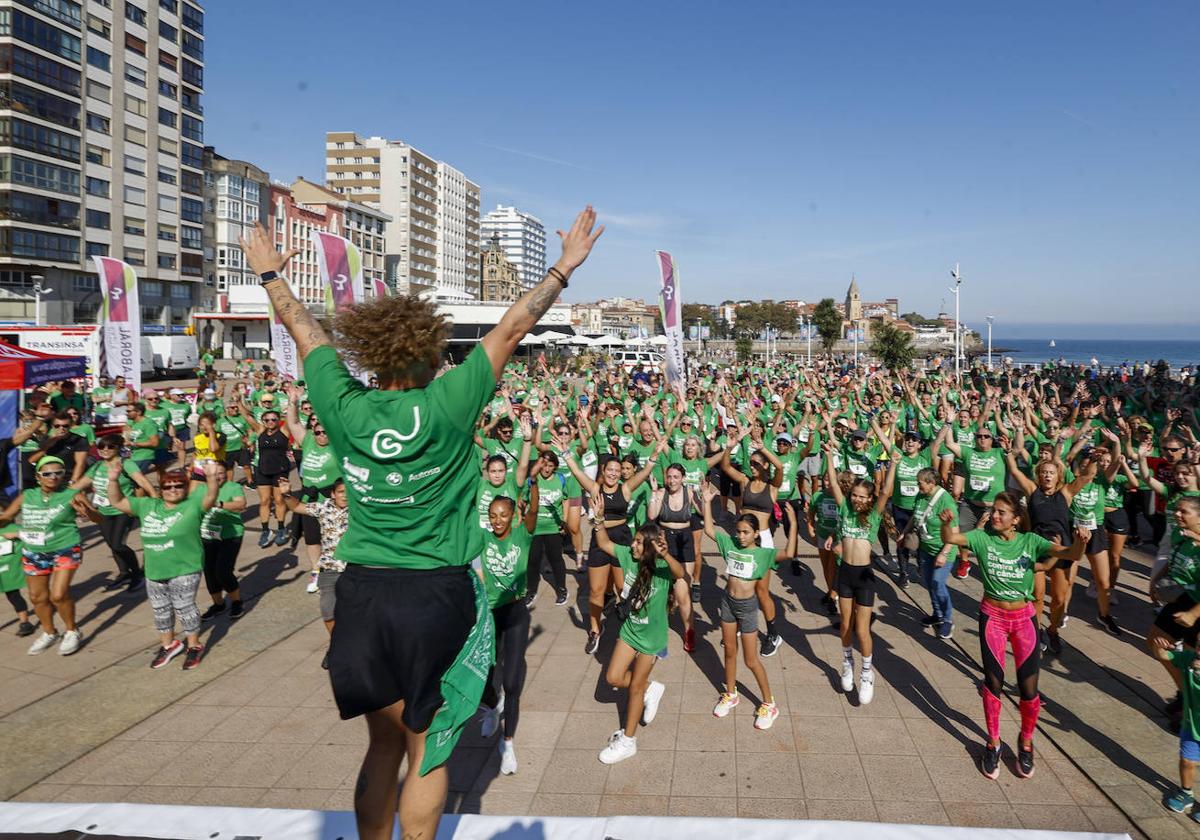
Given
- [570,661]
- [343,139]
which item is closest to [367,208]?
[343,139]

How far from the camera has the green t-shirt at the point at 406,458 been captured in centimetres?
226

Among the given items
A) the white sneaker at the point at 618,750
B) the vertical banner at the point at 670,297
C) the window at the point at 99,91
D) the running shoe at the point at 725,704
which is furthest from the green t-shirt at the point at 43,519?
the window at the point at 99,91

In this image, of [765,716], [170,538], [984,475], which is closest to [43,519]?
[170,538]

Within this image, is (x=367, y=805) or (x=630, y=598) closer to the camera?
(x=367, y=805)

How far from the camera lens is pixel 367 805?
2.45m

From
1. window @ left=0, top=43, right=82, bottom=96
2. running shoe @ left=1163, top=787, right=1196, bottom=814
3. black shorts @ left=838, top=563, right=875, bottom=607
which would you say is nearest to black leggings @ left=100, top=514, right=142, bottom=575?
black shorts @ left=838, top=563, right=875, bottom=607

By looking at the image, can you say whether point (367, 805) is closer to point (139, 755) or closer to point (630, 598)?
point (630, 598)

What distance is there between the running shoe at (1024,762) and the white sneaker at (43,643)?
8348 millimetres

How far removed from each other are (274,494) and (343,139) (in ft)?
366

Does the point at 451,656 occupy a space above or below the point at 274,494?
above

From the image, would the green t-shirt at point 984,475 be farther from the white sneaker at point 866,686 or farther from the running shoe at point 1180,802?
the running shoe at point 1180,802

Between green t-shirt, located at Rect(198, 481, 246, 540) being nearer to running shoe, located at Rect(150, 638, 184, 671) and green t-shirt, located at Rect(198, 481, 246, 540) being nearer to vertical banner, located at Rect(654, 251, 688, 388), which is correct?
running shoe, located at Rect(150, 638, 184, 671)

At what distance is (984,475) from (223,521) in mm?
8814

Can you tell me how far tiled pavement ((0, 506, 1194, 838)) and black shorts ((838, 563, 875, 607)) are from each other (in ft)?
2.58
